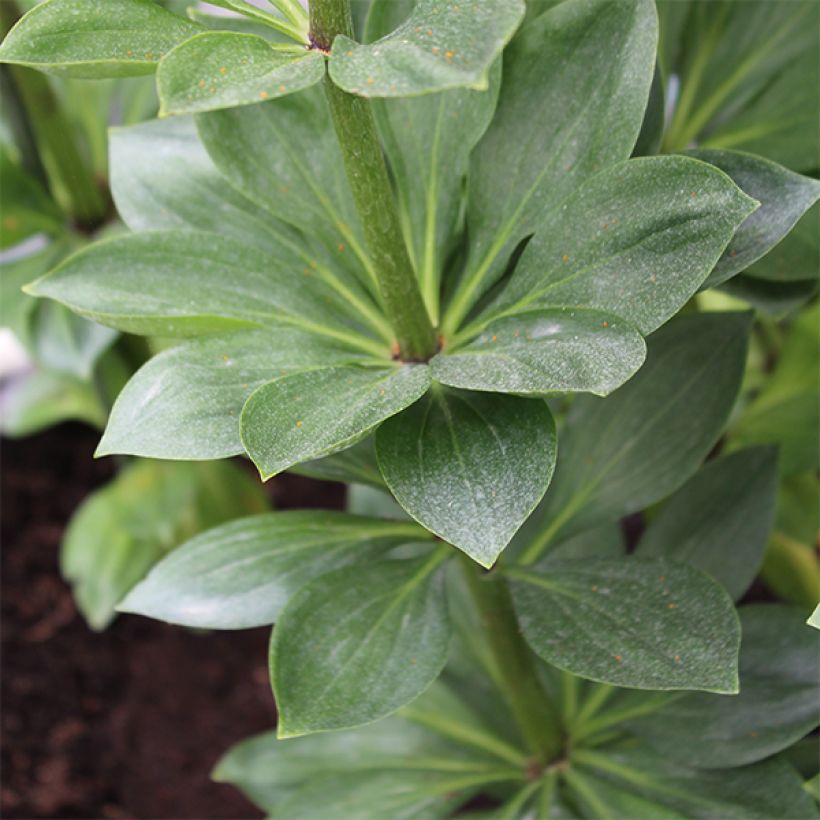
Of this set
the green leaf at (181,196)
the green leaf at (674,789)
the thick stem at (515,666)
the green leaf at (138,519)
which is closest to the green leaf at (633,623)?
the thick stem at (515,666)

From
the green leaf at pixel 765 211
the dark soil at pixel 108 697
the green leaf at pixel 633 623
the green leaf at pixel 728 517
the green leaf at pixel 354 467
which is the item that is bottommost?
the dark soil at pixel 108 697

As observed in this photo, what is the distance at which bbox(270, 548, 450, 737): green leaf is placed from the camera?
52 cm

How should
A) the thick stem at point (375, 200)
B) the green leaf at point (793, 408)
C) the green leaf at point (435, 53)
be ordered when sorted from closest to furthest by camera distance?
1. the green leaf at point (435, 53)
2. the thick stem at point (375, 200)
3. the green leaf at point (793, 408)

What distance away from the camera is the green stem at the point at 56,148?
0.94 meters

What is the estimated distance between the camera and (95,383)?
1129 mm

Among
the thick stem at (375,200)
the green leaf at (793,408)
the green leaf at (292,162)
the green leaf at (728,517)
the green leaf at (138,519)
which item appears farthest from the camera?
the green leaf at (138,519)

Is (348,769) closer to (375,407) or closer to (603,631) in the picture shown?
(603,631)

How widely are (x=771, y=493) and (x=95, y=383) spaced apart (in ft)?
2.45

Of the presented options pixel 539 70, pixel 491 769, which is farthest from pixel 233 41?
pixel 491 769

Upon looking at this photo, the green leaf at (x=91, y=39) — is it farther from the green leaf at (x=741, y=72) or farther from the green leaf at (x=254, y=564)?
the green leaf at (x=741, y=72)

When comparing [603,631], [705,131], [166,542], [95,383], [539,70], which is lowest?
[166,542]

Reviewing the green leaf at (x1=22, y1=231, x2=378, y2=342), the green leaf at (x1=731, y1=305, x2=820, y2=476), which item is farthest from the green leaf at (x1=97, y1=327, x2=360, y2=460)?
the green leaf at (x1=731, y1=305, x2=820, y2=476)

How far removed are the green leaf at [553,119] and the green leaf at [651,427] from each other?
0.13 meters

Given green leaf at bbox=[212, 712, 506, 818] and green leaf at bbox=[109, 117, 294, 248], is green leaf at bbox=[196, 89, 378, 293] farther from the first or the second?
green leaf at bbox=[212, 712, 506, 818]
